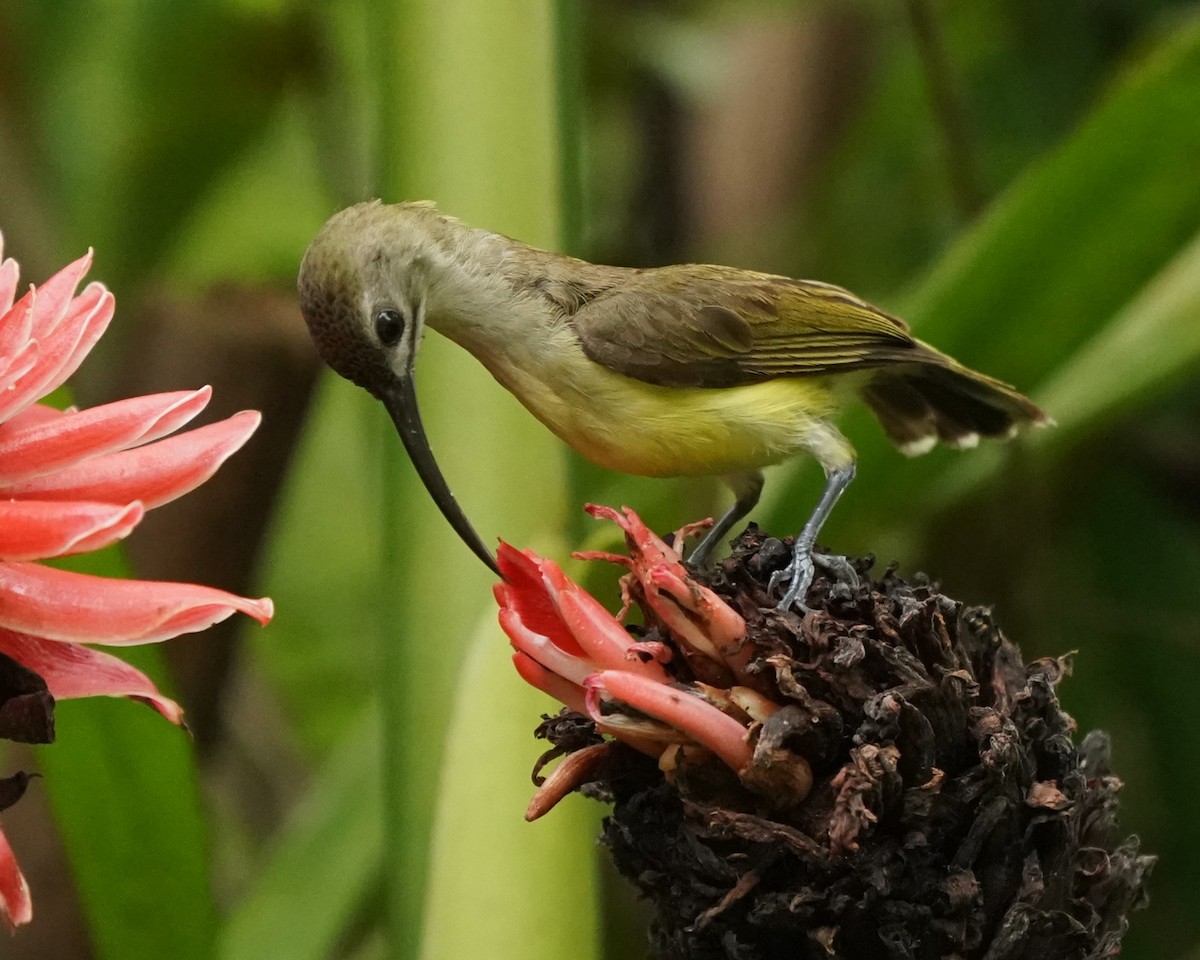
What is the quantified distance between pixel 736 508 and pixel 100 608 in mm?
470

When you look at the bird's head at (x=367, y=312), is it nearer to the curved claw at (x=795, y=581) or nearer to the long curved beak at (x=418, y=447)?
the long curved beak at (x=418, y=447)

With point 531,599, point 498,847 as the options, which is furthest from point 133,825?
point 531,599

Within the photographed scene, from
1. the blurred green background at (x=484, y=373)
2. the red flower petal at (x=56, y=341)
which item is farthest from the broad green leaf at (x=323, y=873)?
the red flower petal at (x=56, y=341)

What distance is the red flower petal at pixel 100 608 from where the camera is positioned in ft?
1.27

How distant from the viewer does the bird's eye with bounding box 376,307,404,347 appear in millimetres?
672

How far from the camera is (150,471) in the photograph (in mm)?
427

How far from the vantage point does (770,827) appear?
47 cm

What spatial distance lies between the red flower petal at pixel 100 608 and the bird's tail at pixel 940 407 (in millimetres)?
509

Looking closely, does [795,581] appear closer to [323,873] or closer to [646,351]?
[646,351]

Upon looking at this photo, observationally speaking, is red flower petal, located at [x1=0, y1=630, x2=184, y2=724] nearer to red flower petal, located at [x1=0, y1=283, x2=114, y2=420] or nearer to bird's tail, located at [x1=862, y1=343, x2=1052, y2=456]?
red flower petal, located at [x1=0, y1=283, x2=114, y2=420]

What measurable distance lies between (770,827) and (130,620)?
0.21 m

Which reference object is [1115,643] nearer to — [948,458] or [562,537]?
[948,458]

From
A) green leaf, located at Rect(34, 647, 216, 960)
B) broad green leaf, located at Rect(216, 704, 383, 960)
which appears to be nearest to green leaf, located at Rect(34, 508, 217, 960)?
green leaf, located at Rect(34, 647, 216, 960)

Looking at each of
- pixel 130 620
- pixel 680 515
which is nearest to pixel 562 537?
pixel 680 515
